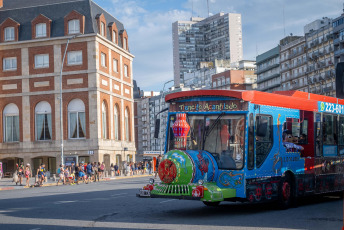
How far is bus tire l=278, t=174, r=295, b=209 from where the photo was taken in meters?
14.3

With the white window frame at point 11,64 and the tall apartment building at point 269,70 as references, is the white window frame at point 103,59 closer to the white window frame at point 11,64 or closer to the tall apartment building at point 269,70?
the white window frame at point 11,64

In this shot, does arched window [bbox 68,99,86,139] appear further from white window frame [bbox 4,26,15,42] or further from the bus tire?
the bus tire

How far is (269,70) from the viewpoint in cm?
12788

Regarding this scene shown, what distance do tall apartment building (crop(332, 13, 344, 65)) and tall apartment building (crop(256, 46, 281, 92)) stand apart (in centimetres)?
2509

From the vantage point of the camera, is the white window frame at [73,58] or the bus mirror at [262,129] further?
the white window frame at [73,58]

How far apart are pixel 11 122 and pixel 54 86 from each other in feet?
21.8

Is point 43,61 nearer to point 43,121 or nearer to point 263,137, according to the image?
point 43,121

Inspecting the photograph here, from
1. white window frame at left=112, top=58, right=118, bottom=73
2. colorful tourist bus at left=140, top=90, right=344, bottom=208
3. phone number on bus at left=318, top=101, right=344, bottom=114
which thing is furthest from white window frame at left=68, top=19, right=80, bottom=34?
colorful tourist bus at left=140, top=90, right=344, bottom=208

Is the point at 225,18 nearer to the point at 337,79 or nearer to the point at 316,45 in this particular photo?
the point at 316,45

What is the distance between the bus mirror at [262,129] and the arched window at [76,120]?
5013 cm

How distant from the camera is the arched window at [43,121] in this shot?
208 ft

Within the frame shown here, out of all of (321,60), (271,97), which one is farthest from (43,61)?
(321,60)

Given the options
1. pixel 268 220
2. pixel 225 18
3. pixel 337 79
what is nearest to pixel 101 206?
pixel 268 220

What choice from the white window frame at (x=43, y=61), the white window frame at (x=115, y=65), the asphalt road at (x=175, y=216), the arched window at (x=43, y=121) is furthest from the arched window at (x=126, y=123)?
the asphalt road at (x=175, y=216)
